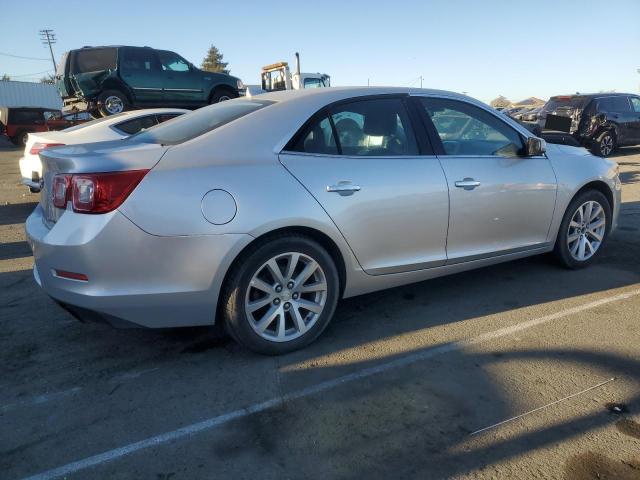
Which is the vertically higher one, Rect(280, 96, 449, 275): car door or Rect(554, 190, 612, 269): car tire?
Rect(280, 96, 449, 275): car door

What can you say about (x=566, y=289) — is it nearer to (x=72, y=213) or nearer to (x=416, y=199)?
(x=416, y=199)

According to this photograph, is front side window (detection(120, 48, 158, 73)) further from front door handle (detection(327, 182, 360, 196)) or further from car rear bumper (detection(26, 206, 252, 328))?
front door handle (detection(327, 182, 360, 196))

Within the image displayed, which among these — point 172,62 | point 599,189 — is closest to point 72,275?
point 599,189

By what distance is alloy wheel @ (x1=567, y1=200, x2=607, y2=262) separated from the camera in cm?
455

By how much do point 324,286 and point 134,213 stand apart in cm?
122

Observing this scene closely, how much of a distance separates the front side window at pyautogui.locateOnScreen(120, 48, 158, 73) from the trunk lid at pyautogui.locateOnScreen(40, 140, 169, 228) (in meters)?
9.88

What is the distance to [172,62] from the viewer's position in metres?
12.6

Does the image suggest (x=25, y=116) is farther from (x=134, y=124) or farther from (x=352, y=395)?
(x=352, y=395)

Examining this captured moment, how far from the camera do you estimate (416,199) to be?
3432mm

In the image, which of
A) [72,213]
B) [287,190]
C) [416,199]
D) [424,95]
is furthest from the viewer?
[424,95]

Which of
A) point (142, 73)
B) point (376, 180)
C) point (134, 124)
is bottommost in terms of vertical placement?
point (376, 180)

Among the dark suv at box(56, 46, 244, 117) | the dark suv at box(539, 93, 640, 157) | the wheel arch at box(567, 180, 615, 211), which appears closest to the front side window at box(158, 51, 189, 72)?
the dark suv at box(56, 46, 244, 117)

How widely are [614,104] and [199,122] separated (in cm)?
1338

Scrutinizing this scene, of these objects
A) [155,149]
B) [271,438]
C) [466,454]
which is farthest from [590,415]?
[155,149]
